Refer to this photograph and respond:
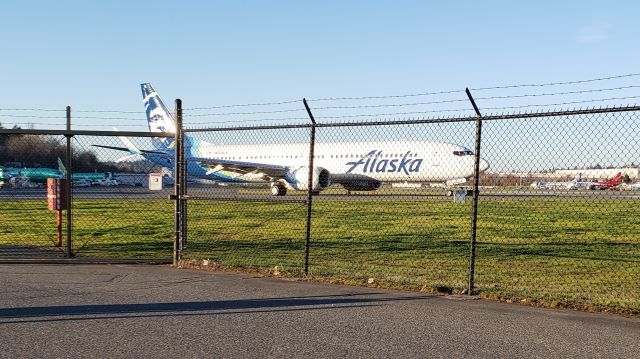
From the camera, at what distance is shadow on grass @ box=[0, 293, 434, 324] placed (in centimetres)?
581

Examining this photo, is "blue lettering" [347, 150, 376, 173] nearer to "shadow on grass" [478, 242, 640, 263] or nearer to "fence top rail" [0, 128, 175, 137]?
"shadow on grass" [478, 242, 640, 263]

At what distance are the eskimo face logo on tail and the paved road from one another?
2530 centimetres

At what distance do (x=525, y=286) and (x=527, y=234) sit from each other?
25.2 feet

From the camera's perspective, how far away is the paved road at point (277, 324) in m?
4.76

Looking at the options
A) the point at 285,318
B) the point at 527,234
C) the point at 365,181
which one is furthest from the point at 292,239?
the point at 365,181

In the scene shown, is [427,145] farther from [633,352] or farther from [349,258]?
[633,352]

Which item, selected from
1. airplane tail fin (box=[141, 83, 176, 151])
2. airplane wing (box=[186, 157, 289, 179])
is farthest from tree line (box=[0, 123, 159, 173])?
airplane tail fin (box=[141, 83, 176, 151])

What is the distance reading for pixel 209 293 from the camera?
7.02 m

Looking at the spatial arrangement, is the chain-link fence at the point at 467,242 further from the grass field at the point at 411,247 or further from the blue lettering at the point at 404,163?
the blue lettering at the point at 404,163

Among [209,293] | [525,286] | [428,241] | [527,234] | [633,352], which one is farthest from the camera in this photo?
[527,234]

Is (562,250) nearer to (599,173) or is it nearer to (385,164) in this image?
(599,173)

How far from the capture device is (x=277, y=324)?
219 inches

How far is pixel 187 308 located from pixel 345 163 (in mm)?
28695

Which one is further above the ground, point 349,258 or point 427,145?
point 427,145
